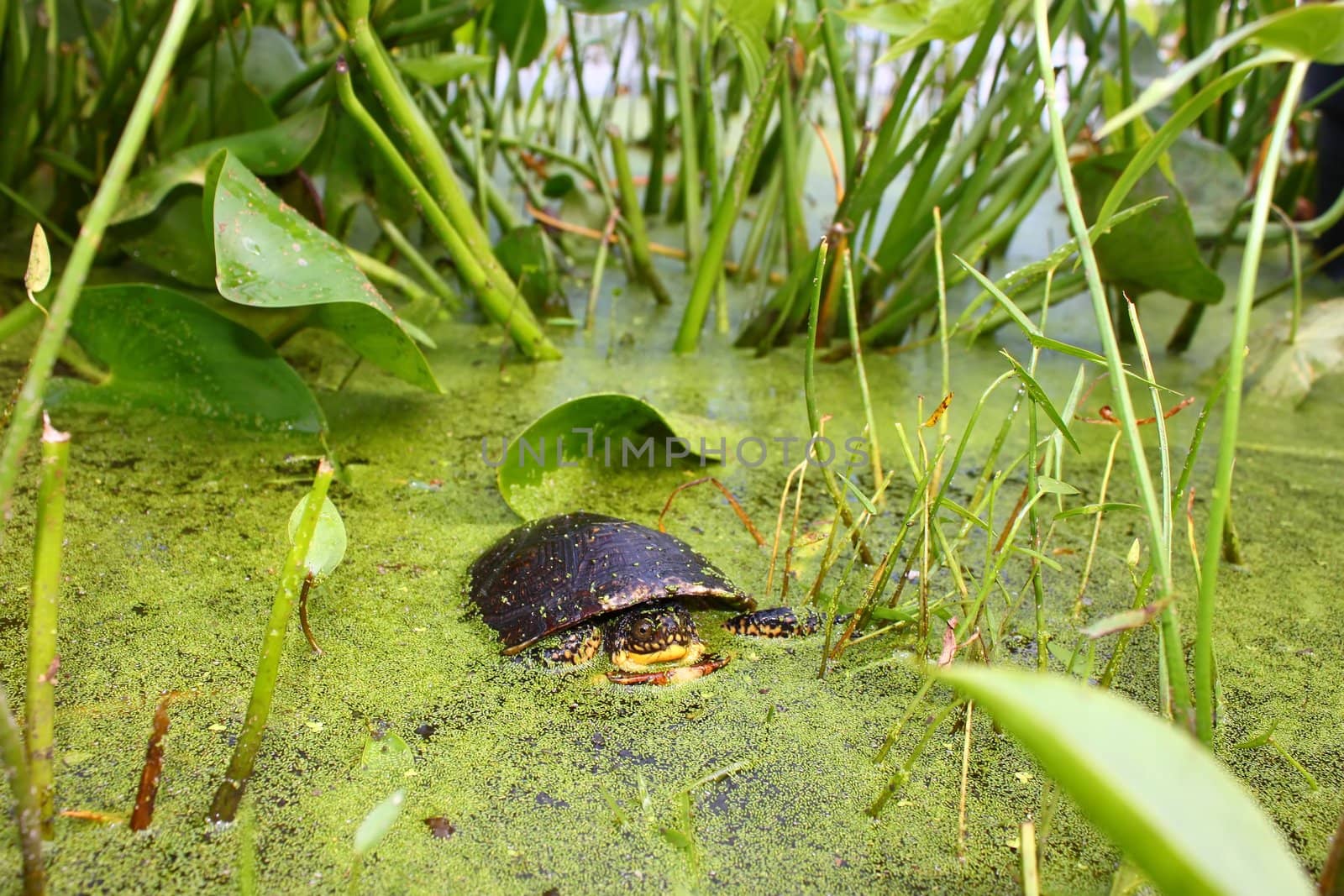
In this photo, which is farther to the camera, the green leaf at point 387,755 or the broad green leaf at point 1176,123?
the green leaf at point 387,755

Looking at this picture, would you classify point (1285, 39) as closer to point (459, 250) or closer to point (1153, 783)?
point (1153, 783)

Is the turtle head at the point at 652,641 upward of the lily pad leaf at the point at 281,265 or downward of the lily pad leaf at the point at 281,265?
downward

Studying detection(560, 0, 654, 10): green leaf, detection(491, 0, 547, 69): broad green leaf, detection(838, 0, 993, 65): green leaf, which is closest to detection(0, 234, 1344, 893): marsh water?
detection(838, 0, 993, 65): green leaf

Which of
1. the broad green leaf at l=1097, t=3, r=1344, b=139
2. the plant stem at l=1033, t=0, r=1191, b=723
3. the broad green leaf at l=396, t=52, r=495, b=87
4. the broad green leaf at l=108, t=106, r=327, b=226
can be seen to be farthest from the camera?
the broad green leaf at l=396, t=52, r=495, b=87

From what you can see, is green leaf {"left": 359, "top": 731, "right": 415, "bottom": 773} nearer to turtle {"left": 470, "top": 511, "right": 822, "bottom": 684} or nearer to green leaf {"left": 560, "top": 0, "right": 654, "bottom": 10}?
turtle {"left": 470, "top": 511, "right": 822, "bottom": 684}

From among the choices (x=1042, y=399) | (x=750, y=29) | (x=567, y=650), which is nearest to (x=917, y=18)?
(x=750, y=29)

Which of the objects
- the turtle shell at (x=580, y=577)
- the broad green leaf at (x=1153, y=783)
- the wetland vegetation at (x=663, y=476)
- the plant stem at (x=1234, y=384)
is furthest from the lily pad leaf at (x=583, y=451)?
the broad green leaf at (x=1153, y=783)

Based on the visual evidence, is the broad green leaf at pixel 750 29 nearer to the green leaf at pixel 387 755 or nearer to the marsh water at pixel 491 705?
the marsh water at pixel 491 705
